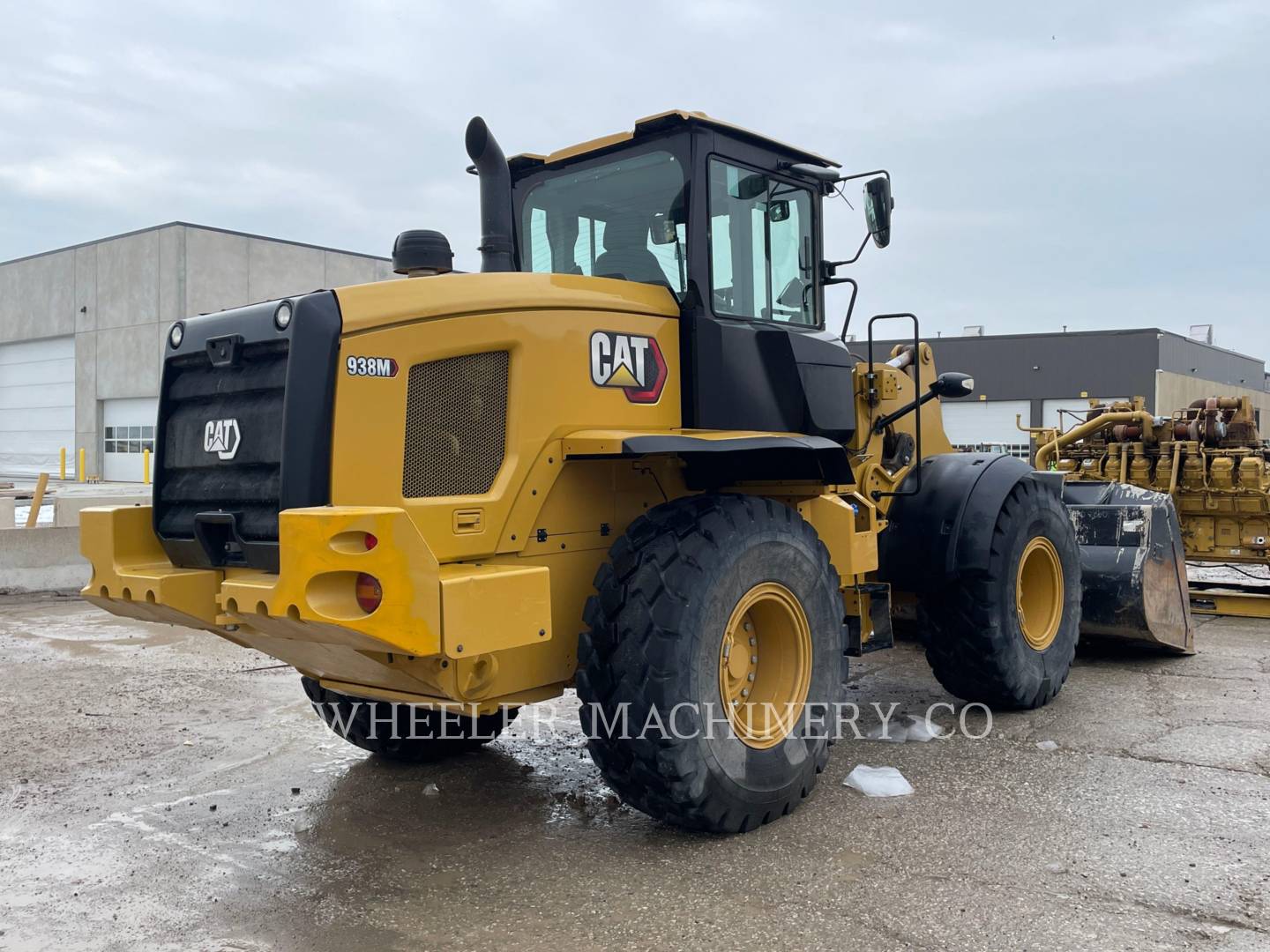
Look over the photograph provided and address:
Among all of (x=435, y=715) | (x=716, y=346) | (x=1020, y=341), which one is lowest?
(x=435, y=715)

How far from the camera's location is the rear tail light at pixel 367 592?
335cm

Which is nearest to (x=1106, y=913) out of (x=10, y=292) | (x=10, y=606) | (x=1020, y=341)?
(x=10, y=606)

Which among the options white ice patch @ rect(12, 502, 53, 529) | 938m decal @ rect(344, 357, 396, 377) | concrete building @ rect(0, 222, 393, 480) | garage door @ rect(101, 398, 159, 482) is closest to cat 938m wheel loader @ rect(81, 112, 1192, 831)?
938m decal @ rect(344, 357, 396, 377)

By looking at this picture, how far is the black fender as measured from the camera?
228 inches

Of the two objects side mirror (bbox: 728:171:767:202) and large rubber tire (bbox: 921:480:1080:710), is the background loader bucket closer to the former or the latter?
large rubber tire (bbox: 921:480:1080:710)

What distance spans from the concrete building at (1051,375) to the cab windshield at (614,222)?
108ft

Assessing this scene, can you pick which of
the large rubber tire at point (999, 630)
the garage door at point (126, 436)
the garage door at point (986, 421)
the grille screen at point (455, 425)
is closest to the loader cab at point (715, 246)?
the grille screen at point (455, 425)

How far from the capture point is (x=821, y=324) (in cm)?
548

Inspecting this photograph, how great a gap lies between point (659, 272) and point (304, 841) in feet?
8.92

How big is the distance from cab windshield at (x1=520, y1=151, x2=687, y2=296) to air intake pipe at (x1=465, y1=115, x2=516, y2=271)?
364mm

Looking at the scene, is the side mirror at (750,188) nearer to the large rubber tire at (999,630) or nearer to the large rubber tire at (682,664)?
the large rubber tire at (682,664)

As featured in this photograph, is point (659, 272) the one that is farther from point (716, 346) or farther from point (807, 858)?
point (807, 858)

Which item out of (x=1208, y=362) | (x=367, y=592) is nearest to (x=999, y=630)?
(x=367, y=592)

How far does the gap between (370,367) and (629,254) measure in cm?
161
